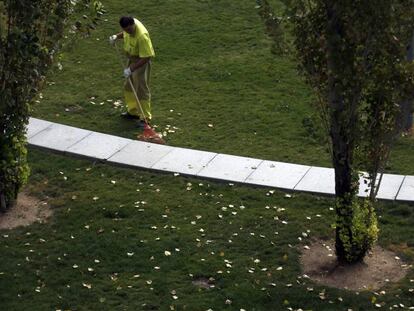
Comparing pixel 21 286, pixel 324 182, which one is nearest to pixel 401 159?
pixel 324 182

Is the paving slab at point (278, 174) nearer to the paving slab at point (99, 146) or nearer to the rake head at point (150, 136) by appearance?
the rake head at point (150, 136)

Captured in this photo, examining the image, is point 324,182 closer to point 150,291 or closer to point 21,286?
point 150,291

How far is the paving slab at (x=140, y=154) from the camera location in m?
13.1

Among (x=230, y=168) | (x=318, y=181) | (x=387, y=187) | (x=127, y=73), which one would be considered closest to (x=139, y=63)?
(x=127, y=73)

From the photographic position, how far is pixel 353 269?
34.7ft

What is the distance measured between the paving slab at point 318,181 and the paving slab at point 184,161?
1420 millimetres

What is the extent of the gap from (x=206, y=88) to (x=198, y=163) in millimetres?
2932

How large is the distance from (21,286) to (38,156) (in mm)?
3535

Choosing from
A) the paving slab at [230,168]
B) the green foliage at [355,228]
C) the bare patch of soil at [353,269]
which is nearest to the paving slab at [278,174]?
the paving slab at [230,168]

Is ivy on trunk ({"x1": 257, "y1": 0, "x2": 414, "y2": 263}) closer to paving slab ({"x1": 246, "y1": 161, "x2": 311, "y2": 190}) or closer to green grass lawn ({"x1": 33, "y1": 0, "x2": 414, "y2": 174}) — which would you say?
paving slab ({"x1": 246, "y1": 161, "x2": 311, "y2": 190})

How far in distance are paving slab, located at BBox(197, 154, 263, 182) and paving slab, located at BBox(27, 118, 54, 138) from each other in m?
2.82

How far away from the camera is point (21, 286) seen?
1021cm

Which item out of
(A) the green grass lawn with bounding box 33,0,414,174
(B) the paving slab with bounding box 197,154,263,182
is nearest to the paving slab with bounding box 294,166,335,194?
(A) the green grass lawn with bounding box 33,0,414,174

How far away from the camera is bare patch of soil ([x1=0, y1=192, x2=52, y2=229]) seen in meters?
11.7
